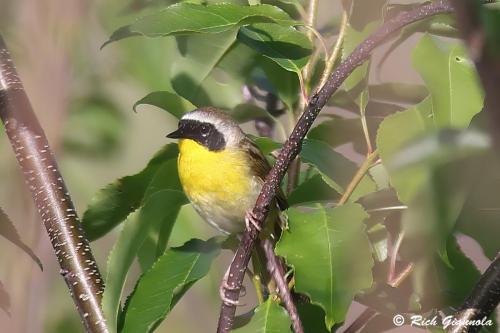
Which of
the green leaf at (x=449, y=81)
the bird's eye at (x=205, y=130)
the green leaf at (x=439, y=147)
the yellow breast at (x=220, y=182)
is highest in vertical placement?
the green leaf at (x=439, y=147)

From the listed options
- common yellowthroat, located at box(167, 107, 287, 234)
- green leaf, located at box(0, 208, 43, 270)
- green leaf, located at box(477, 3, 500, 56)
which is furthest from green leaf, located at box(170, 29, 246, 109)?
green leaf, located at box(477, 3, 500, 56)

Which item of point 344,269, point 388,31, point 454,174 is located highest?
point 388,31

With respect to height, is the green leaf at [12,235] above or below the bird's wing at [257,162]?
above

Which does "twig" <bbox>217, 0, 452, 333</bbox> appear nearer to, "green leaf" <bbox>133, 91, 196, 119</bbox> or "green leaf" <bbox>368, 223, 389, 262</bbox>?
"green leaf" <bbox>368, 223, 389, 262</bbox>

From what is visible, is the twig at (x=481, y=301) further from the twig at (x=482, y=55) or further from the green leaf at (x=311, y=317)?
the twig at (x=482, y=55)

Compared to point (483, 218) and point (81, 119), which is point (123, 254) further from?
point (81, 119)

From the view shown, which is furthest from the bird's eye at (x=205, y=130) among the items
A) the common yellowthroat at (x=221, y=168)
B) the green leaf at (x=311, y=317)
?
the green leaf at (x=311, y=317)

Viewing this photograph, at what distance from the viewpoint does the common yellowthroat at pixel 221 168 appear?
6.50 ft

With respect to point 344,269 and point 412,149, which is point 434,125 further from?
point 412,149

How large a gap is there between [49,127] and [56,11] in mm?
196

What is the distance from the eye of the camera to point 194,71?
1.70 m

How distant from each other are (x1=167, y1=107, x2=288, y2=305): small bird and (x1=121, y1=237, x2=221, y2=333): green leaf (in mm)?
410

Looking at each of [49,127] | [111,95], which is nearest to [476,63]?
[49,127]

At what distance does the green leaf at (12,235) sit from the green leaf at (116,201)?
21 centimetres
